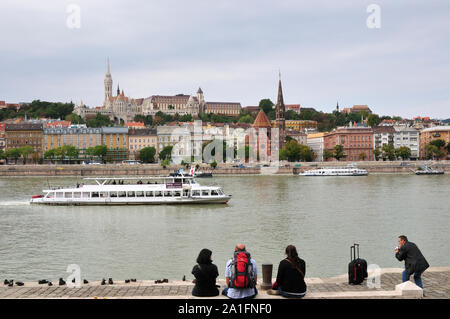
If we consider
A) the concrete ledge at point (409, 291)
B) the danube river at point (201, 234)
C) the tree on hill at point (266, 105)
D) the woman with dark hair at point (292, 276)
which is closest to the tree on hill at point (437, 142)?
the tree on hill at point (266, 105)

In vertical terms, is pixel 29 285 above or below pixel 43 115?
below

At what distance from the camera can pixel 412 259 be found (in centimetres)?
737

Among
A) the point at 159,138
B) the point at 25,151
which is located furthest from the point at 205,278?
the point at 159,138

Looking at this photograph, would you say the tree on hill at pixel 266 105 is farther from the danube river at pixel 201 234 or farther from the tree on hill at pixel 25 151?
the danube river at pixel 201 234

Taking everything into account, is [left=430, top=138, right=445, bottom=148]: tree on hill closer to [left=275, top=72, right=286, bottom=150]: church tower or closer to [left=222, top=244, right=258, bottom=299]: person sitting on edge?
[left=275, top=72, right=286, bottom=150]: church tower

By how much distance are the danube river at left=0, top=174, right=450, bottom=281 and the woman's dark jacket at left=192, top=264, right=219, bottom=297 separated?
4881 millimetres

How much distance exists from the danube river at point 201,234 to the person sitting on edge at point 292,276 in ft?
17.2

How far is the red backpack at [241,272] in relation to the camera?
6535mm

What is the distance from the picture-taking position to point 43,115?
145 meters

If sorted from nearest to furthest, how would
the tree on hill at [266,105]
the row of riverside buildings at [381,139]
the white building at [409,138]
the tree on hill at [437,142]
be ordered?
the tree on hill at [437,142] → the row of riverside buildings at [381,139] → the white building at [409,138] → the tree on hill at [266,105]

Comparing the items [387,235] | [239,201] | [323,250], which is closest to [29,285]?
[323,250]

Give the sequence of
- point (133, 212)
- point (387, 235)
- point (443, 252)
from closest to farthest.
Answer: point (443, 252) → point (387, 235) → point (133, 212)
